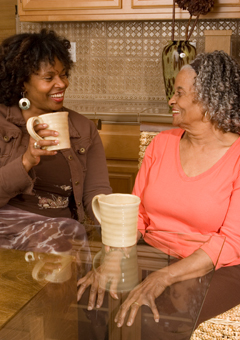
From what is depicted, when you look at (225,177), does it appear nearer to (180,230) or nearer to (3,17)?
(180,230)

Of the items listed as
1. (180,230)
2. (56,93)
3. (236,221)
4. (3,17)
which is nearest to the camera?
(236,221)

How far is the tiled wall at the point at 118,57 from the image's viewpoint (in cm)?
295

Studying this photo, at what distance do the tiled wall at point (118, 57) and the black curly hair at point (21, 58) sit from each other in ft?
4.58

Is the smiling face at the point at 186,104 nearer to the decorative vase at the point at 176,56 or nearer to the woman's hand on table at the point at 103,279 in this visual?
the woman's hand on table at the point at 103,279

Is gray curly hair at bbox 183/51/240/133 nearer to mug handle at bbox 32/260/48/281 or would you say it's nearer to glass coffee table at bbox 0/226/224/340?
glass coffee table at bbox 0/226/224/340

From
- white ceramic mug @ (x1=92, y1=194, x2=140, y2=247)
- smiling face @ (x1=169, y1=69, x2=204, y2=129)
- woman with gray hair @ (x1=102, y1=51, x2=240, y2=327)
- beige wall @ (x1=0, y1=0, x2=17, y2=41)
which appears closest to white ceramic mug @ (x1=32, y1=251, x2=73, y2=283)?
white ceramic mug @ (x1=92, y1=194, x2=140, y2=247)

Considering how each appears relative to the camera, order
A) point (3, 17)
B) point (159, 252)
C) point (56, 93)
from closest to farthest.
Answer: point (159, 252), point (56, 93), point (3, 17)

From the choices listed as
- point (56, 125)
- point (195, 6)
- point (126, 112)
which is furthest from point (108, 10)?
point (56, 125)

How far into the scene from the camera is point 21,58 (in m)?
1.60

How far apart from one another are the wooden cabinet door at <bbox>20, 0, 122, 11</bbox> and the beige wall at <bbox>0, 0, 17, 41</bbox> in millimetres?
388

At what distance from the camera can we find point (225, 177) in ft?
4.50

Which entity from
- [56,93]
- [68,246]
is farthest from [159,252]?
[56,93]

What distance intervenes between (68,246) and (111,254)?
16cm

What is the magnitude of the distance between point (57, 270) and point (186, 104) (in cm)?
71
